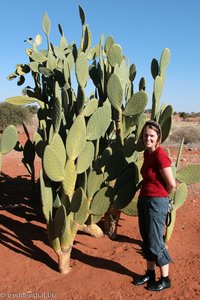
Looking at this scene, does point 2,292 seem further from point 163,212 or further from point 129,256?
point 163,212

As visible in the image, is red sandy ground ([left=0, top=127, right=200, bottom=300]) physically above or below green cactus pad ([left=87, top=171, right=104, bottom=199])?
below

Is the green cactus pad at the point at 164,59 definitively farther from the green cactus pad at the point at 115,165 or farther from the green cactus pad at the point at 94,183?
the green cactus pad at the point at 94,183

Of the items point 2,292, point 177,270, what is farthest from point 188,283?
point 2,292

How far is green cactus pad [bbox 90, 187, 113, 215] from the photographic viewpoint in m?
3.43

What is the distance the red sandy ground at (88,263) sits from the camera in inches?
115

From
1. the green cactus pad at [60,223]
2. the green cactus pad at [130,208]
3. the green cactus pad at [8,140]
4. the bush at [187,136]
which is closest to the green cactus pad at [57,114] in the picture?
the green cactus pad at [8,140]

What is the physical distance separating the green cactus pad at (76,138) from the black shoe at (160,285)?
123 cm

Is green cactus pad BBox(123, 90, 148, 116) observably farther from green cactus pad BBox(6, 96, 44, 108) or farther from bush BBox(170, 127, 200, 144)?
bush BBox(170, 127, 200, 144)

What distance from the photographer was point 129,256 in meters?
3.51

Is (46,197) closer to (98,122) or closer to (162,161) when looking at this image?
(98,122)

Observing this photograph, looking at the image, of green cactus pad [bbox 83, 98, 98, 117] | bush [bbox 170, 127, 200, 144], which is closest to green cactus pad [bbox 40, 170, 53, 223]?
green cactus pad [bbox 83, 98, 98, 117]

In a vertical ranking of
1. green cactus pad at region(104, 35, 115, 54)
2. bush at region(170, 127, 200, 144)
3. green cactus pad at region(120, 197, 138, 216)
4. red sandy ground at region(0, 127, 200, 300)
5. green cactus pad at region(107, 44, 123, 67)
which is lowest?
bush at region(170, 127, 200, 144)

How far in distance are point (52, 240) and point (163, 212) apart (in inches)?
40.3

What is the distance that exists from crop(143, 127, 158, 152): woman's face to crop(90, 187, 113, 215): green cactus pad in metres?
0.77
